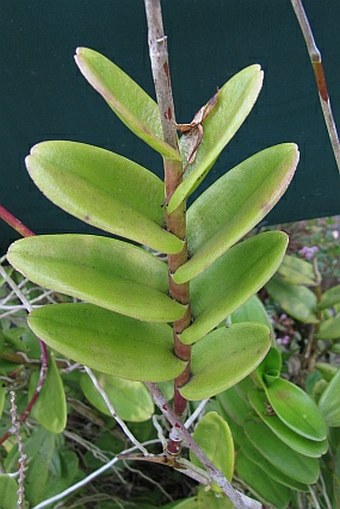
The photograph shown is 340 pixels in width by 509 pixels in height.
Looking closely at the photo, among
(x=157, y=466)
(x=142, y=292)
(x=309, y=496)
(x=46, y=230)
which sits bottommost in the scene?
(x=157, y=466)

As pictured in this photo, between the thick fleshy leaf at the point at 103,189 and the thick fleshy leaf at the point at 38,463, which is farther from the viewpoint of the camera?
the thick fleshy leaf at the point at 38,463

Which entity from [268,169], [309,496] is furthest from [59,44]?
[309,496]

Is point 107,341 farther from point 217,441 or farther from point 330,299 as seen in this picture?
point 330,299

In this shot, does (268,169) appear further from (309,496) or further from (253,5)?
(309,496)

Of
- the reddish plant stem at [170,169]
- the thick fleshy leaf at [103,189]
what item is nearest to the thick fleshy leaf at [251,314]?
the reddish plant stem at [170,169]

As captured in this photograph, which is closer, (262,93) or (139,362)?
(139,362)

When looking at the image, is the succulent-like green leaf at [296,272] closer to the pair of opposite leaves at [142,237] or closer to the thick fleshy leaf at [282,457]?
the thick fleshy leaf at [282,457]

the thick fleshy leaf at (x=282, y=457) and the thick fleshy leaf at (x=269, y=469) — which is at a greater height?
the thick fleshy leaf at (x=282, y=457)

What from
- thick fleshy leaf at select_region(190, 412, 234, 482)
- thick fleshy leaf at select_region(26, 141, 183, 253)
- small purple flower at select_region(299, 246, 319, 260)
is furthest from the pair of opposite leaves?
small purple flower at select_region(299, 246, 319, 260)
